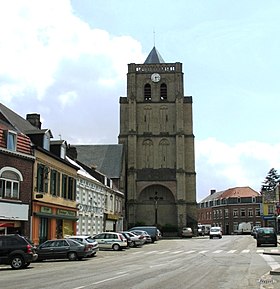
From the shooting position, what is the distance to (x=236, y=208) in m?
124

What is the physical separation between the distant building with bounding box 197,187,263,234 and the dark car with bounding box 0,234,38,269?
10124 cm

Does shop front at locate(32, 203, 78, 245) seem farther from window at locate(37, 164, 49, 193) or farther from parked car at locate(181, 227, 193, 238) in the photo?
parked car at locate(181, 227, 193, 238)

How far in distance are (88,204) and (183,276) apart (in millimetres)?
31812

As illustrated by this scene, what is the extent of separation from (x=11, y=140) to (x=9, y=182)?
8.57 ft

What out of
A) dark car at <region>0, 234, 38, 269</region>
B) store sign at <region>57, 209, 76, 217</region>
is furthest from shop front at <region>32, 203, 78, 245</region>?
dark car at <region>0, 234, 38, 269</region>

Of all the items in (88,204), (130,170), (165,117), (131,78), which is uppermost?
(131,78)

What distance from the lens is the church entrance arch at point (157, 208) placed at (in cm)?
8406

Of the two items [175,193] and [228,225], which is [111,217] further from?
[228,225]

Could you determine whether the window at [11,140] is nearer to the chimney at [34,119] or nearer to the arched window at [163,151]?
the chimney at [34,119]

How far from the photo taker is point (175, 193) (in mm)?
83625

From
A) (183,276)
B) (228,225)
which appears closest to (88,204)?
(183,276)

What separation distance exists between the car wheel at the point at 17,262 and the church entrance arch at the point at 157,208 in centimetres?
6127

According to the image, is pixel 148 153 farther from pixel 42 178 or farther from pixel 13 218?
pixel 13 218

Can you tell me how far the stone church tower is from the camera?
8400 centimetres
